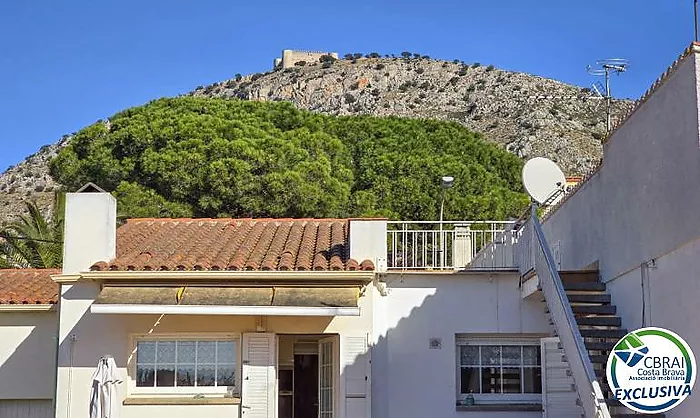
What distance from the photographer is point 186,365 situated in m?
16.2

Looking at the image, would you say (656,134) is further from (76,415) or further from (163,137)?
(163,137)

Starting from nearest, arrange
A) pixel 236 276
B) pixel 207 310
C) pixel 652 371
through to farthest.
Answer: pixel 652 371 → pixel 207 310 → pixel 236 276

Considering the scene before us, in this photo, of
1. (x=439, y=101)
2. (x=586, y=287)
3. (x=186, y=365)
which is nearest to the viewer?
(x=586, y=287)

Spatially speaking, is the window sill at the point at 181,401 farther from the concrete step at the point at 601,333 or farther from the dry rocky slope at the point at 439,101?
the dry rocky slope at the point at 439,101

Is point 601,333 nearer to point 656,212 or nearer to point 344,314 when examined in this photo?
point 656,212

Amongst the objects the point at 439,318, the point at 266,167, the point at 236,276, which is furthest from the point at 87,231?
the point at 266,167

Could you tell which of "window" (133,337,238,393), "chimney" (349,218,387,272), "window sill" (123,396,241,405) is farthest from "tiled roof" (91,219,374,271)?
"window sill" (123,396,241,405)

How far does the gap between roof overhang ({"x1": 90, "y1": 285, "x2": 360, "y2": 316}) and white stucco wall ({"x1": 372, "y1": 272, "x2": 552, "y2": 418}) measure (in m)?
1.37

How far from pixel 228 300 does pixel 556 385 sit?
5.87m

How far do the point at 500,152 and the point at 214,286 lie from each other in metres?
32.3

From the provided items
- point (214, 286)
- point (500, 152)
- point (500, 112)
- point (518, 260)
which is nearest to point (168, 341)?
point (214, 286)

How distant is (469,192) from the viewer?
3991cm

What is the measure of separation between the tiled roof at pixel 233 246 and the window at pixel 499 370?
2.86m

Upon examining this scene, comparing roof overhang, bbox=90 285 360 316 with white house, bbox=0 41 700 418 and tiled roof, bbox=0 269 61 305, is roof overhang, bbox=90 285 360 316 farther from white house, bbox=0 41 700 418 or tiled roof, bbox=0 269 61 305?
tiled roof, bbox=0 269 61 305
